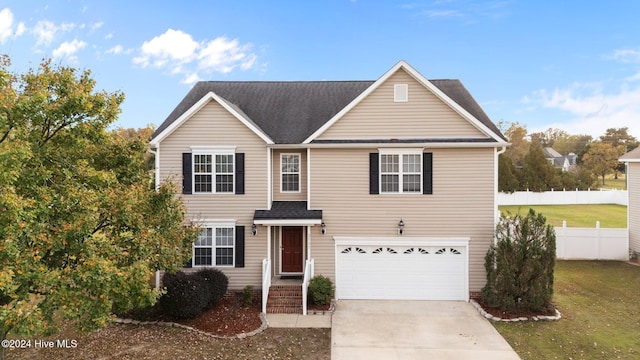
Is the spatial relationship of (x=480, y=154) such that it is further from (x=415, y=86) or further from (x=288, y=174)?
(x=288, y=174)

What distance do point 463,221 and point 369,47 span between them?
49.5 ft

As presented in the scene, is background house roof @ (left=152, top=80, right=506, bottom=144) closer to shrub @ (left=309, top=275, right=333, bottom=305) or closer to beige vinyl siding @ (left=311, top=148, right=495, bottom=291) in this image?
beige vinyl siding @ (left=311, top=148, right=495, bottom=291)

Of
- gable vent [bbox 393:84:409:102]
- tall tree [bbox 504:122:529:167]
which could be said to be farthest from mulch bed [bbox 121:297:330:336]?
tall tree [bbox 504:122:529:167]

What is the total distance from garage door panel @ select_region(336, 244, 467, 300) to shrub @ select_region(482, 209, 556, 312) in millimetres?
1674

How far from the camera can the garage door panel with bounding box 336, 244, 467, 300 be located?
1351cm

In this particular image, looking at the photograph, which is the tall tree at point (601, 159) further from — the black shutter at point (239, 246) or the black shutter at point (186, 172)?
the black shutter at point (186, 172)

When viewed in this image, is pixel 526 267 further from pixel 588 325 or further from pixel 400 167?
pixel 400 167

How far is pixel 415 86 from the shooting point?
1356 cm

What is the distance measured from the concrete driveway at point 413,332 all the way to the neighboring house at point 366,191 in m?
0.78

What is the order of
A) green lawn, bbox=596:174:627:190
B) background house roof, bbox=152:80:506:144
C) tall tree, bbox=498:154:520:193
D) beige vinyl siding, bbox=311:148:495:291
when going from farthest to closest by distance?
green lawn, bbox=596:174:627:190 < tall tree, bbox=498:154:520:193 < background house roof, bbox=152:80:506:144 < beige vinyl siding, bbox=311:148:495:291

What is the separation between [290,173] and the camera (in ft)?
47.8

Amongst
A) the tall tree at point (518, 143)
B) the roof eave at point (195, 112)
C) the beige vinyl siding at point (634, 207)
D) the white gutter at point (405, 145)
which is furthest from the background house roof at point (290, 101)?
the tall tree at point (518, 143)

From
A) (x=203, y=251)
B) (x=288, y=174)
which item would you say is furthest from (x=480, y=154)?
(x=203, y=251)

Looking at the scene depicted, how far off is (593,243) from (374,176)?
12.7 metres
